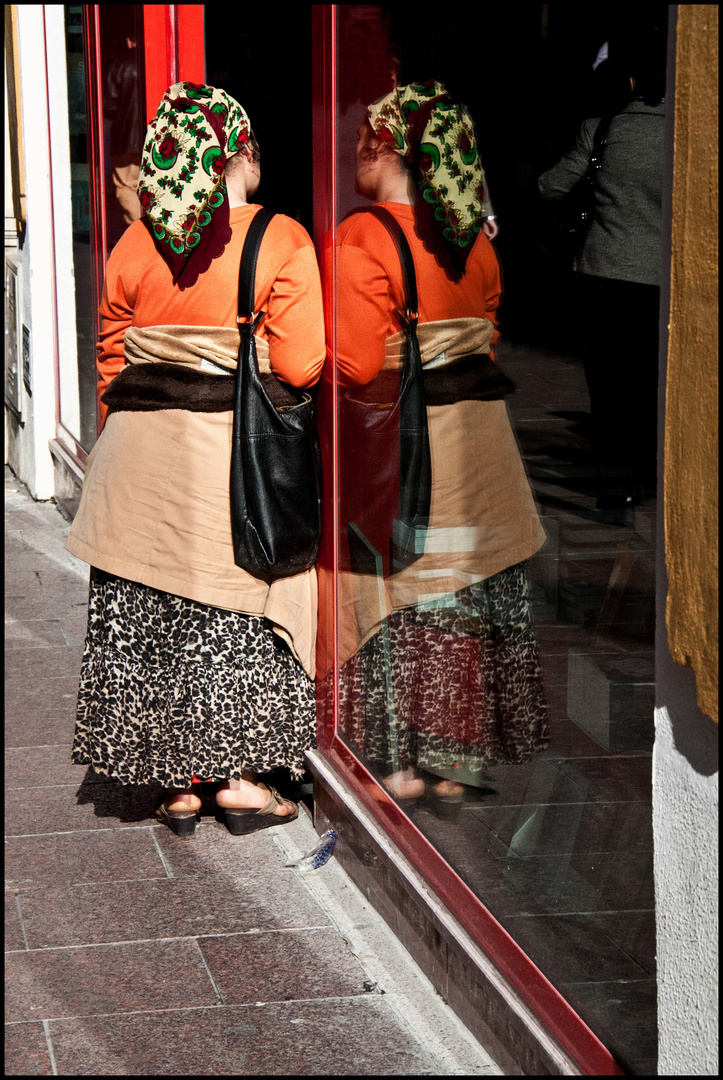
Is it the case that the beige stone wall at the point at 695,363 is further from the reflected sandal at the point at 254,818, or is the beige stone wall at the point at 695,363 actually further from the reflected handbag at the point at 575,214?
the reflected sandal at the point at 254,818

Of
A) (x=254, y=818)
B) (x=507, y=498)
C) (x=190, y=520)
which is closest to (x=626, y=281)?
(x=507, y=498)

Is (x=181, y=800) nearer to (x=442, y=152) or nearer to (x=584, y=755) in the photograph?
(x=584, y=755)

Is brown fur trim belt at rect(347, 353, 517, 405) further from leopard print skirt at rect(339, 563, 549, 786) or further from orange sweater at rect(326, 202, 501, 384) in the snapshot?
leopard print skirt at rect(339, 563, 549, 786)

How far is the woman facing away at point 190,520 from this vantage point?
3621 mm

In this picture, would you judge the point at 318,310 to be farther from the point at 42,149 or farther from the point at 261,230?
the point at 42,149

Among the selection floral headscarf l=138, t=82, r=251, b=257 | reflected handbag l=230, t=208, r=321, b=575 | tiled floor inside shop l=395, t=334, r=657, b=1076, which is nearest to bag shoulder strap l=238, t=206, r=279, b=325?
reflected handbag l=230, t=208, r=321, b=575

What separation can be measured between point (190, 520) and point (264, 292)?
65cm

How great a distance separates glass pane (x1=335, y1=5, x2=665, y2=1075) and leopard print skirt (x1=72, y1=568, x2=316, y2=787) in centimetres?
33

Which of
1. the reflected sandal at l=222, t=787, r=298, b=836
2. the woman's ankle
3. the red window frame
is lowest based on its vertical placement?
the reflected sandal at l=222, t=787, r=298, b=836

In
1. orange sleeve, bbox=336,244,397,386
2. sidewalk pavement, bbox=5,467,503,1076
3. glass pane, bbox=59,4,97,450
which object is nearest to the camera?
sidewalk pavement, bbox=5,467,503,1076

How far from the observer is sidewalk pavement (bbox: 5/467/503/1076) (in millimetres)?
2883

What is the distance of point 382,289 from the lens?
3301 millimetres

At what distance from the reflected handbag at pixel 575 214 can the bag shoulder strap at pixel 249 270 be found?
1.35 meters

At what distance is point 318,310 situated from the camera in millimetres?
3666
